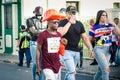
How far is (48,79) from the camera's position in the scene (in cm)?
699

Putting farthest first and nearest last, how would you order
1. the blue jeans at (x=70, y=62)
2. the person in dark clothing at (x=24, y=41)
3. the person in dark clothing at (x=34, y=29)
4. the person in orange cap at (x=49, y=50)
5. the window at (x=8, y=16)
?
the window at (x=8, y=16) < the person in dark clothing at (x=24, y=41) < the person in dark clothing at (x=34, y=29) < the blue jeans at (x=70, y=62) < the person in orange cap at (x=49, y=50)

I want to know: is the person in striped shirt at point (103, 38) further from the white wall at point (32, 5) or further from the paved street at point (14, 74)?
the white wall at point (32, 5)

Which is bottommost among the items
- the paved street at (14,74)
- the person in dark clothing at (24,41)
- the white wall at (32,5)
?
the paved street at (14,74)

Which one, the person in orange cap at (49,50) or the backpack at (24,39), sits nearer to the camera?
the person in orange cap at (49,50)

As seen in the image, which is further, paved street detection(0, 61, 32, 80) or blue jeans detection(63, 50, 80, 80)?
paved street detection(0, 61, 32, 80)

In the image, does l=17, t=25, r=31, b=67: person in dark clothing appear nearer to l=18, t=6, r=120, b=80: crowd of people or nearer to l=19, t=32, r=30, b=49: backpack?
l=19, t=32, r=30, b=49: backpack

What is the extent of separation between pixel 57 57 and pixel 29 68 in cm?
870

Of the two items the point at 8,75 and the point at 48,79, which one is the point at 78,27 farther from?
the point at 8,75

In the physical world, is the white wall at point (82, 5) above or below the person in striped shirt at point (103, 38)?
above

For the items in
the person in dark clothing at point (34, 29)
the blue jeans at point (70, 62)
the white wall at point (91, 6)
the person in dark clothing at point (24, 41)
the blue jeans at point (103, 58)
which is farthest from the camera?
the white wall at point (91, 6)

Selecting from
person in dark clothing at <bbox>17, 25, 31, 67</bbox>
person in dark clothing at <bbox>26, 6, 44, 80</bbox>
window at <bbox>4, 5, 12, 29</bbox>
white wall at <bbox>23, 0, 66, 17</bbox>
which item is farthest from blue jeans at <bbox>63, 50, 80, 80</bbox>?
window at <bbox>4, 5, 12, 29</bbox>

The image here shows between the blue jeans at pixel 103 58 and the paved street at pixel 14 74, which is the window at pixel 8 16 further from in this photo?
the blue jeans at pixel 103 58

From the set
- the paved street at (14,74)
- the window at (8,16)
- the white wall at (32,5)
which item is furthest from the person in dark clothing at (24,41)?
→ the window at (8,16)

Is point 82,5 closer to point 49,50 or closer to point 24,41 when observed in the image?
point 24,41
